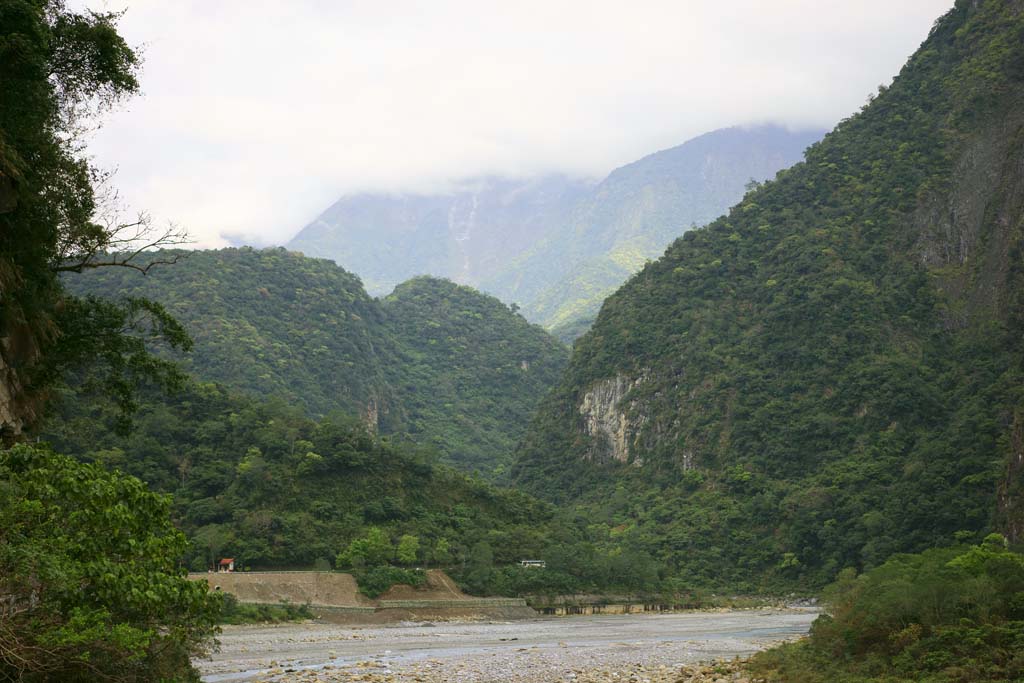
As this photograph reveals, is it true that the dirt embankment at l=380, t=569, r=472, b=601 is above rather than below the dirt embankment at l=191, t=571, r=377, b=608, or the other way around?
below

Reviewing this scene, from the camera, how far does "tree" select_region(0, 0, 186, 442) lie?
22094 millimetres

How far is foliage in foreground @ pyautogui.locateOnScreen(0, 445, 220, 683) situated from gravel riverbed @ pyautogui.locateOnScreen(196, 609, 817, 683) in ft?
37.7

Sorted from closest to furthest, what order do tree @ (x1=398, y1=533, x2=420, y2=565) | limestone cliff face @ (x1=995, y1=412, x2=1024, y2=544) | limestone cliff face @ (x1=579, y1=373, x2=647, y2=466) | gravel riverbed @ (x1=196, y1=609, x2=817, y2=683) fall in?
gravel riverbed @ (x1=196, y1=609, x2=817, y2=683) < limestone cliff face @ (x1=995, y1=412, x2=1024, y2=544) < tree @ (x1=398, y1=533, x2=420, y2=565) < limestone cliff face @ (x1=579, y1=373, x2=647, y2=466)

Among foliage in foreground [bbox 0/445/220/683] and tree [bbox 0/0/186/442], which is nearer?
foliage in foreground [bbox 0/445/220/683]

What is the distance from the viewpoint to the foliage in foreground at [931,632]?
25.9 metres

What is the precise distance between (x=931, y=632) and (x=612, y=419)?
117m

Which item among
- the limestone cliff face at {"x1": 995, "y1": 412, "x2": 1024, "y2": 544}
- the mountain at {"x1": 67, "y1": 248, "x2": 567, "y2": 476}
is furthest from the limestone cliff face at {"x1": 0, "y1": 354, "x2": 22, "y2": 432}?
the mountain at {"x1": 67, "y1": 248, "x2": 567, "y2": 476}

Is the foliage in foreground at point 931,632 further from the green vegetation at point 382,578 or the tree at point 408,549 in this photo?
the tree at point 408,549

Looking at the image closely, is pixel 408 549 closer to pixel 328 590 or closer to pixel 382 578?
pixel 382 578

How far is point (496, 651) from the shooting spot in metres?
48.3

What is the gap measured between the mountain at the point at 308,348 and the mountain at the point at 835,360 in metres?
29.2

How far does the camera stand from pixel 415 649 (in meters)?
49.7

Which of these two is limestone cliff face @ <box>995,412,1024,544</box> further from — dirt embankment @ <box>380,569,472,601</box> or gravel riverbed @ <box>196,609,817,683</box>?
dirt embankment @ <box>380,569,472,601</box>

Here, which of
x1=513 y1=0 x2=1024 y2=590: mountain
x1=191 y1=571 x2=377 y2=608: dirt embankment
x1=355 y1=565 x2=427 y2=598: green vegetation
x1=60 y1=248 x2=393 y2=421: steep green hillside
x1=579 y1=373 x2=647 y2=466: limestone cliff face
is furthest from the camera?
x1=579 y1=373 x2=647 y2=466: limestone cliff face
